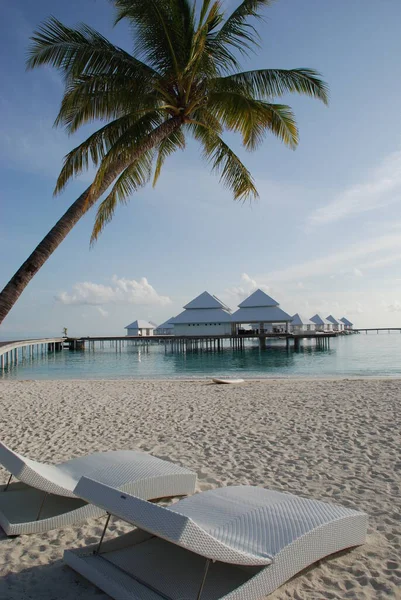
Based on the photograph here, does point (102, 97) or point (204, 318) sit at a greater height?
point (102, 97)

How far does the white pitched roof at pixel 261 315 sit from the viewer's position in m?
35.5

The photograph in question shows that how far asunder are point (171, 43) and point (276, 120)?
1.82 m

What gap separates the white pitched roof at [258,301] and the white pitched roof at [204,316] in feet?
5.26

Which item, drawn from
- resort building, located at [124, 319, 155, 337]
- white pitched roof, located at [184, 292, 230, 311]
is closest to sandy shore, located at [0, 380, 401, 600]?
white pitched roof, located at [184, 292, 230, 311]

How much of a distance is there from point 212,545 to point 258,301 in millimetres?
35148

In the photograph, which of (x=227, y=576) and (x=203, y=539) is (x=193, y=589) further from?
(x=203, y=539)

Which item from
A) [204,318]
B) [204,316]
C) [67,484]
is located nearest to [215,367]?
[204,318]

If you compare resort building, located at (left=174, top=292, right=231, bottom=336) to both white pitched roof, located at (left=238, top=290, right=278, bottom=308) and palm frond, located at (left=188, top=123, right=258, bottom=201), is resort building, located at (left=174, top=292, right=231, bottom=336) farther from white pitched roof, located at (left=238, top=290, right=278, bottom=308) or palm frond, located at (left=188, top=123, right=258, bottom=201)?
palm frond, located at (left=188, top=123, right=258, bottom=201)

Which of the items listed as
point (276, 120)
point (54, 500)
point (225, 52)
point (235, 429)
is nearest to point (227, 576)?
point (54, 500)

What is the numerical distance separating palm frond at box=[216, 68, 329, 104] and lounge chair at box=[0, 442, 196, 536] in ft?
17.8

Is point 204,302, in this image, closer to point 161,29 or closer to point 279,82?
point 279,82

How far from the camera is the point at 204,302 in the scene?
38094 millimetres

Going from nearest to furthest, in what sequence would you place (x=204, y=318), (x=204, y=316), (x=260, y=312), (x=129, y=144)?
(x=129, y=144) < (x=260, y=312) < (x=204, y=318) < (x=204, y=316)

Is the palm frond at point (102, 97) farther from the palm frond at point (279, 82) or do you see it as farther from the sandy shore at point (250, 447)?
the sandy shore at point (250, 447)
